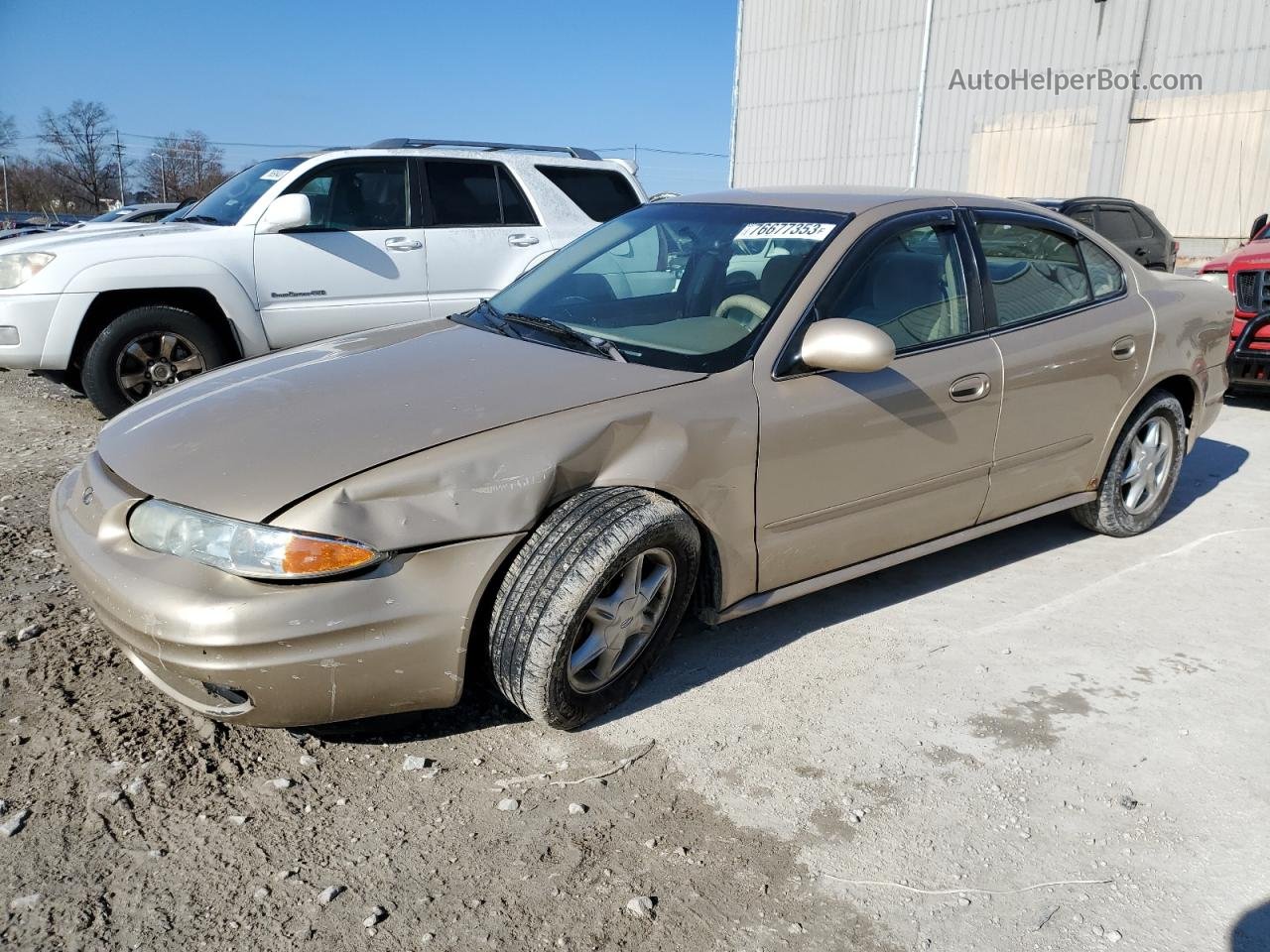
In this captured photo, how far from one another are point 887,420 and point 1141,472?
6.32 feet

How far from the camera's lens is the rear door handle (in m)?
4.07

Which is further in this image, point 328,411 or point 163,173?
point 163,173

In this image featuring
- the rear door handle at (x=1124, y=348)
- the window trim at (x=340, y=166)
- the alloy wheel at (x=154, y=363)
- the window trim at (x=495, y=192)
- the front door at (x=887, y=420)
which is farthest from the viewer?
the window trim at (x=495, y=192)

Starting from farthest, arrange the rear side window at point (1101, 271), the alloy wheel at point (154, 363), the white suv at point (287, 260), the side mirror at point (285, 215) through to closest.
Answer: the side mirror at point (285, 215), the alloy wheel at point (154, 363), the white suv at point (287, 260), the rear side window at point (1101, 271)

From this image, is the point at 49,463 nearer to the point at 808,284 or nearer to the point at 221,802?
the point at 221,802

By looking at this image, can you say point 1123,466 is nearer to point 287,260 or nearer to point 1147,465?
point 1147,465

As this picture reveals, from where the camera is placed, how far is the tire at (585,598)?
255 centimetres

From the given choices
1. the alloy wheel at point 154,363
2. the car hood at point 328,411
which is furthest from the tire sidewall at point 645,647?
the alloy wheel at point 154,363

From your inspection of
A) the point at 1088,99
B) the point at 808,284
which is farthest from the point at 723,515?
the point at 1088,99

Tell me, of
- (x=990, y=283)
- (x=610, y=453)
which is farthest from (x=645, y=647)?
(x=990, y=283)

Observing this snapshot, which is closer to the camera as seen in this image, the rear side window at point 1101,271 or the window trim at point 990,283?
the window trim at point 990,283

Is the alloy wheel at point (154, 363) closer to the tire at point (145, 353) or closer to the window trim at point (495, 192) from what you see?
the tire at point (145, 353)

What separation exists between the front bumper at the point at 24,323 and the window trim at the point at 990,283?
505cm

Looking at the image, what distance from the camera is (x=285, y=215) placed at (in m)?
6.07
